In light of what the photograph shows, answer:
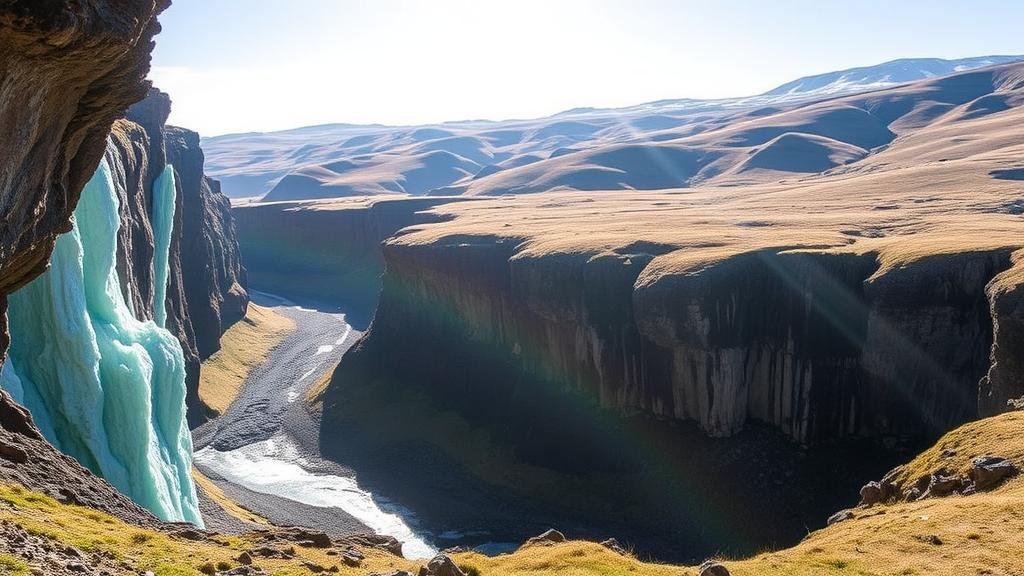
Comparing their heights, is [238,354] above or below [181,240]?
below

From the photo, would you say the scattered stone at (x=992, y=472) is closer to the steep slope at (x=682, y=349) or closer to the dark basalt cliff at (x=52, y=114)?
the steep slope at (x=682, y=349)

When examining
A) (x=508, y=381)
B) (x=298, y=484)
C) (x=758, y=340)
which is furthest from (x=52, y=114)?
(x=508, y=381)

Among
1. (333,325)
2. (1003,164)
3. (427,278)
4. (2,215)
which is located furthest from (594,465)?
(1003,164)

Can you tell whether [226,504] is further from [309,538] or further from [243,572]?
[243,572]

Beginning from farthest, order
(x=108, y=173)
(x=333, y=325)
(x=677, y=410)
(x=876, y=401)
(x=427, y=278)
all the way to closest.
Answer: (x=333, y=325) → (x=427, y=278) → (x=677, y=410) → (x=876, y=401) → (x=108, y=173)

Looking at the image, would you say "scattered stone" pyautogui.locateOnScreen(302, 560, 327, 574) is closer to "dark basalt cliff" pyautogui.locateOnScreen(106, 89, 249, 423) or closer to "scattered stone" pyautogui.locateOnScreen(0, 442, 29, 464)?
"scattered stone" pyautogui.locateOnScreen(0, 442, 29, 464)

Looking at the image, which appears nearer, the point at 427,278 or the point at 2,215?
the point at 2,215

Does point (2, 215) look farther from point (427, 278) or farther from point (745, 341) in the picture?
point (427, 278)

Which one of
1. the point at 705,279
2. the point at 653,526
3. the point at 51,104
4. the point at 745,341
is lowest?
the point at 653,526
